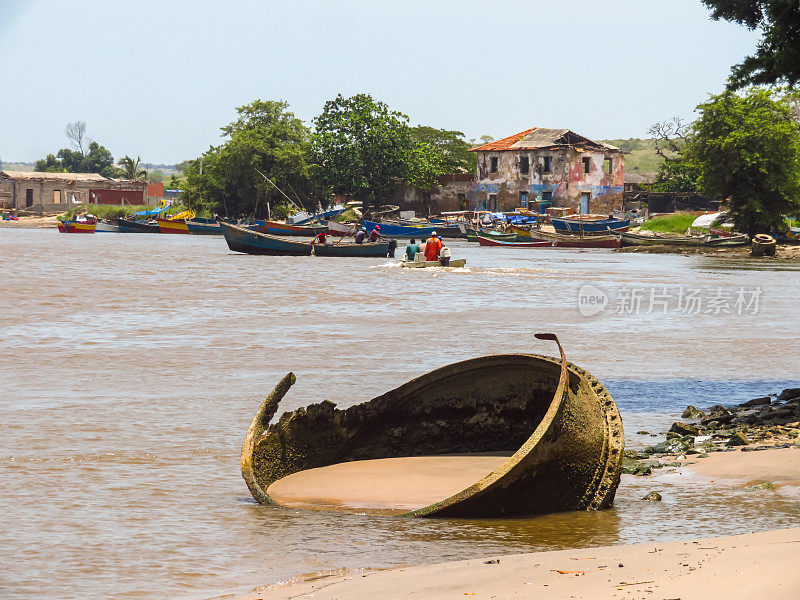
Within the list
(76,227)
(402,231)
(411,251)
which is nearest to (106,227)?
(76,227)

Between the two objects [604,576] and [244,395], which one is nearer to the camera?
[604,576]

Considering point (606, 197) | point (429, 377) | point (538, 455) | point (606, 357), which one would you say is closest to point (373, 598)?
point (538, 455)

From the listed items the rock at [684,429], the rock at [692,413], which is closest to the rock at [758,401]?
the rock at [692,413]

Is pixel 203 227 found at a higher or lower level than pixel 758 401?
higher

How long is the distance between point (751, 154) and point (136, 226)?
51.8 meters

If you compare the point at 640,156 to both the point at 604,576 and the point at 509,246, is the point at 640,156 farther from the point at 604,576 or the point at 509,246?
the point at 604,576

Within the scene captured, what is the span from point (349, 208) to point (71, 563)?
73.5 meters

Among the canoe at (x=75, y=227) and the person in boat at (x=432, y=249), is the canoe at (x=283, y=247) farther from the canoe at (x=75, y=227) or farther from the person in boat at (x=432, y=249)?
the canoe at (x=75, y=227)

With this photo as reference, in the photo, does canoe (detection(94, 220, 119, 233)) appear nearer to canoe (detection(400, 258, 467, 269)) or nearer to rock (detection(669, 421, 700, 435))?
canoe (detection(400, 258, 467, 269))

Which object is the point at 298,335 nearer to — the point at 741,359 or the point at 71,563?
the point at 741,359

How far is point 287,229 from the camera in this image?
6512 centimetres

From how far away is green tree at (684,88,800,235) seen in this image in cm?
4850

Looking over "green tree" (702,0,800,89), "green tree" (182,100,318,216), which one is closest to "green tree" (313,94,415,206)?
"green tree" (182,100,318,216)

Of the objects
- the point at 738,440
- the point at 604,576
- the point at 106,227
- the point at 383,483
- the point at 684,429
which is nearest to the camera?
the point at 604,576
